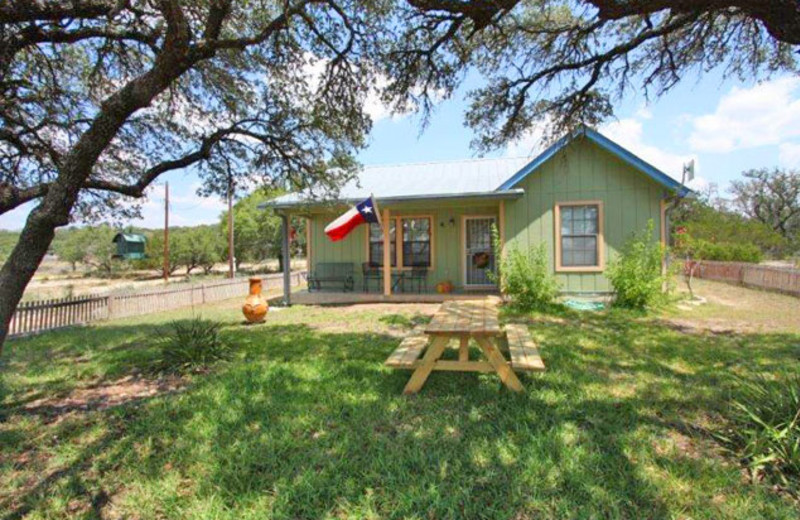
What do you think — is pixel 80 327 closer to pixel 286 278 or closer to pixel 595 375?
pixel 286 278

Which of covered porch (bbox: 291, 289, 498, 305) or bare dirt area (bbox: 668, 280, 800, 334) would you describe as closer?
bare dirt area (bbox: 668, 280, 800, 334)

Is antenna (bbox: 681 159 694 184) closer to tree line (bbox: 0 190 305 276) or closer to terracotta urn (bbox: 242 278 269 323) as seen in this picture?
terracotta urn (bbox: 242 278 269 323)

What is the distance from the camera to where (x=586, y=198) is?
33.5 feet

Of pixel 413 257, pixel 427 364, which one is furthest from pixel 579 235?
pixel 427 364

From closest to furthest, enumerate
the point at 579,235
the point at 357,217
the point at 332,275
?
the point at 357,217 → the point at 579,235 → the point at 332,275

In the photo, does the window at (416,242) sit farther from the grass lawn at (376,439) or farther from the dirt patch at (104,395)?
the dirt patch at (104,395)

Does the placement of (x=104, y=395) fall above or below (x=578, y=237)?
below

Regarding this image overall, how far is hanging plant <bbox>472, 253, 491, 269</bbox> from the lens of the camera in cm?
1205

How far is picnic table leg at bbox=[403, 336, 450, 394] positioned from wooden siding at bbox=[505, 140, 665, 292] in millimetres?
6763

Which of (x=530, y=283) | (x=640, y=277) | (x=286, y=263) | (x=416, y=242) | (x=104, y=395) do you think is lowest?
(x=104, y=395)

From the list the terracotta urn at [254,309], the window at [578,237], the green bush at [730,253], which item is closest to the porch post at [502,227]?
the window at [578,237]

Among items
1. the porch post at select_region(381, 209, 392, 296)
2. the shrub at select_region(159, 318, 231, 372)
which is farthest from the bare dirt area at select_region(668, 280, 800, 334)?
the shrub at select_region(159, 318, 231, 372)

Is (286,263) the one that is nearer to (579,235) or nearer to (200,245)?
(579,235)

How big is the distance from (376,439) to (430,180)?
33.6ft
